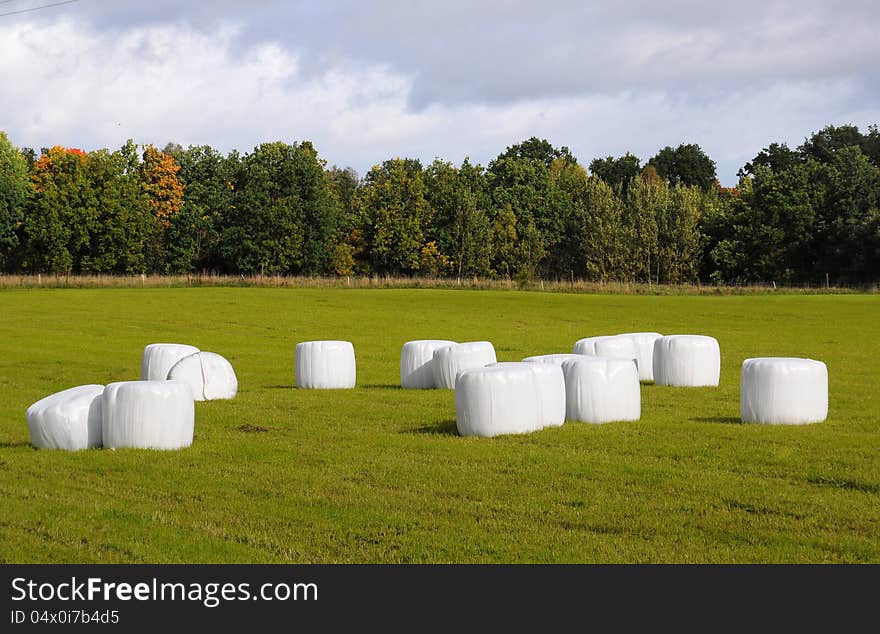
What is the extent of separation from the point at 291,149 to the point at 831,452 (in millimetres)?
90077

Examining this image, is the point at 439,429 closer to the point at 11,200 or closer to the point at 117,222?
the point at 117,222

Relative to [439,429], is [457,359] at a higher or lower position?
higher

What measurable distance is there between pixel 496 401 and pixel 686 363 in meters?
8.68

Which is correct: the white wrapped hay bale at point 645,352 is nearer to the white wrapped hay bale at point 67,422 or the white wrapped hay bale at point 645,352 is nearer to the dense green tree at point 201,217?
the white wrapped hay bale at point 67,422

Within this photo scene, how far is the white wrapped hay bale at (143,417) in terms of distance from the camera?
581 inches

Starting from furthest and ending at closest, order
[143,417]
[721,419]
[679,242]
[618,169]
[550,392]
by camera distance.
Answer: [618,169], [679,242], [721,419], [550,392], [143,417]

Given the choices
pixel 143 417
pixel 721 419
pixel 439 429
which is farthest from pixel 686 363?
pixel 143 417

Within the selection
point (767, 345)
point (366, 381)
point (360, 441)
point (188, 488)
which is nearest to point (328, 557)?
point (188, 488)

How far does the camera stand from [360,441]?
15.5m

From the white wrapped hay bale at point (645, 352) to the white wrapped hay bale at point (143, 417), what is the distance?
12208 millimetres

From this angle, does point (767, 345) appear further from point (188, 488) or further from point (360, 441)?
point (188, 488)

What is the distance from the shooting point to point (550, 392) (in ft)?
52.3

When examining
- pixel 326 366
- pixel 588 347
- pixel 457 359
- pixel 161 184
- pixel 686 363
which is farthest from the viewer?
pixel 161 184

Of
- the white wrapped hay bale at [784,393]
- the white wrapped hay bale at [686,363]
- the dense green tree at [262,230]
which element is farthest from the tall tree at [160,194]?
the white wrapped hay bale at [784,393]
